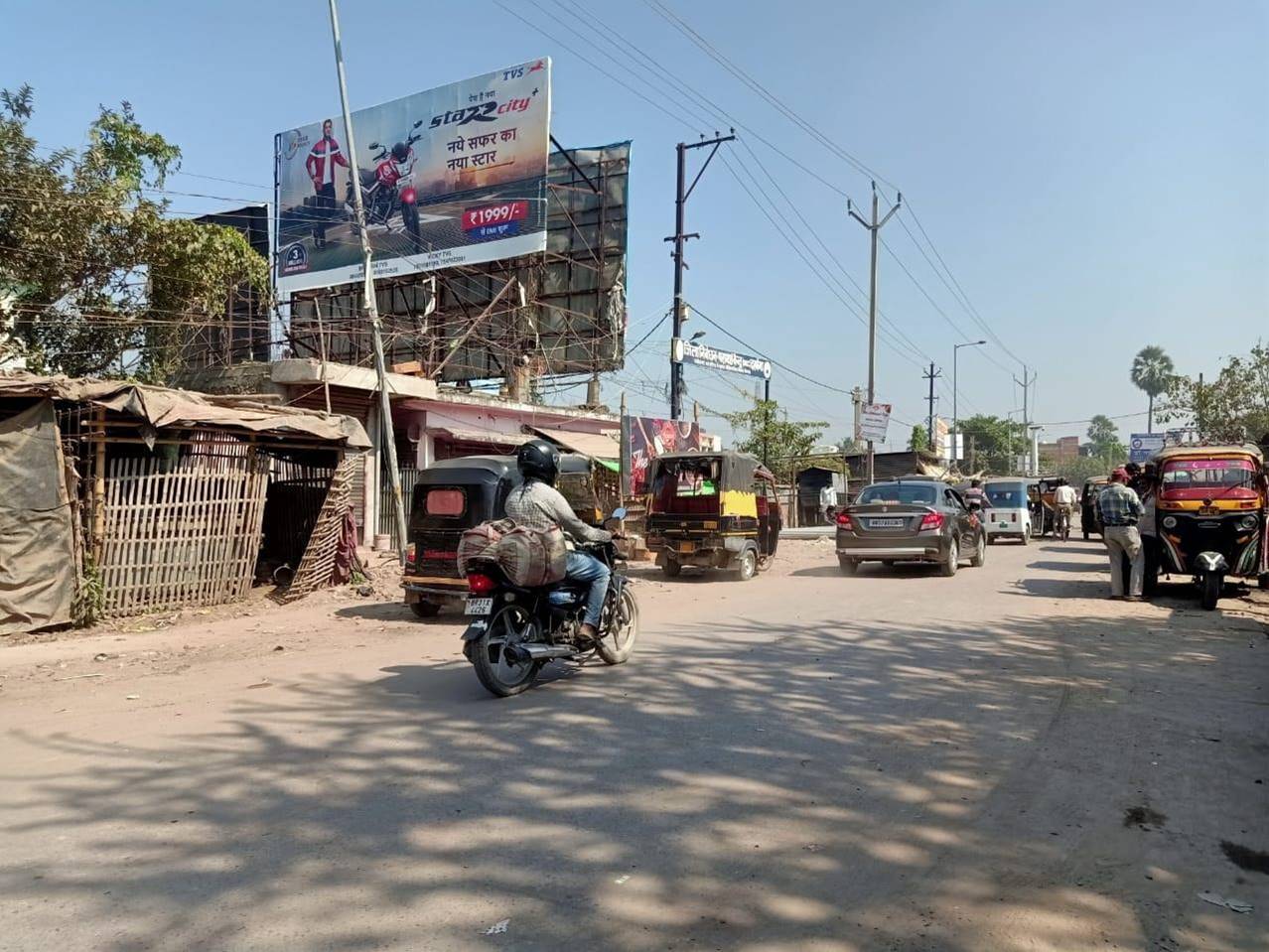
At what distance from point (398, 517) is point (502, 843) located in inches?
445

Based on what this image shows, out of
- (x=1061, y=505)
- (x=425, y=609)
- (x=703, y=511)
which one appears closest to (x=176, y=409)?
(x=425, y=609)

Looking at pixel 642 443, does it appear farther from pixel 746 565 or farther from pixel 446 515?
pixel 446 515

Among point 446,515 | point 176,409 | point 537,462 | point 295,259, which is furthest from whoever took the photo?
point 295,259

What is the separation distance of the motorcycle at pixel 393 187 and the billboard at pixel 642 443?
939 centimetres

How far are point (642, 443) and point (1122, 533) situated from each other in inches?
487

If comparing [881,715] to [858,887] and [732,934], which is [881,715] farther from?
[732,934]

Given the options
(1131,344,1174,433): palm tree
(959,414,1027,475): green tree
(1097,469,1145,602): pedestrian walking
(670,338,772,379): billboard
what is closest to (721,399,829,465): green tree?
(670,338,772,379): billboard

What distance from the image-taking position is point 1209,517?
10953 millimetres

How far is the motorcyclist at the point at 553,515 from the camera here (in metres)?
6.54

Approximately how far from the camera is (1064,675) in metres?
6.91

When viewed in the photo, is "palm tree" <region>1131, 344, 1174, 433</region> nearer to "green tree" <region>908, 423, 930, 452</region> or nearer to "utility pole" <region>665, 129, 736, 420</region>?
"green tree" <region>908, 423, 930, 452</region>

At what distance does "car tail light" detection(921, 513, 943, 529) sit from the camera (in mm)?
14703

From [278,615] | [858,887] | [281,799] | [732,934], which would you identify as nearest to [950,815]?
[858,887]

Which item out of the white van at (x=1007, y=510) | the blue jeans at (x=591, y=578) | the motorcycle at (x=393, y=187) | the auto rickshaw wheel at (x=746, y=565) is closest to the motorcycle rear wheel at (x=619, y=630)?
the blue jeans at (x=591, y=578)
